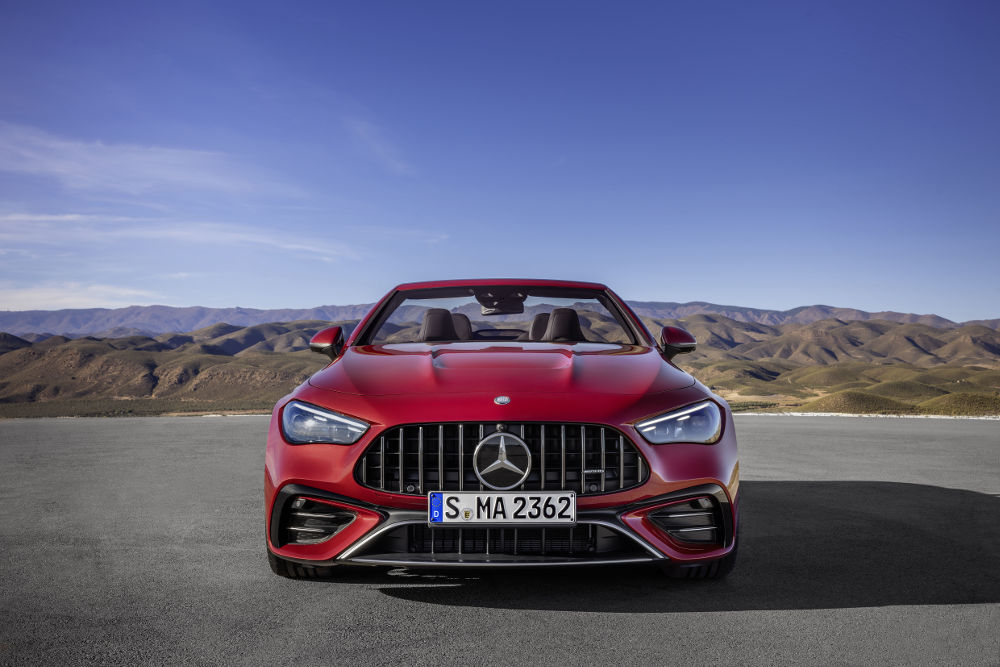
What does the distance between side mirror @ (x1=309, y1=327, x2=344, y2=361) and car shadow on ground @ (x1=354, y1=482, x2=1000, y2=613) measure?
1.47 meters

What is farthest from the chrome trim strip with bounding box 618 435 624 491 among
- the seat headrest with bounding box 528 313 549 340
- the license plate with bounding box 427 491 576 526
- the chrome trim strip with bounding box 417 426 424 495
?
the seat headrest with bounding box 528 313 549 340

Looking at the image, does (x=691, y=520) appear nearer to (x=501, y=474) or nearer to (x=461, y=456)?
(x=501, y=474)

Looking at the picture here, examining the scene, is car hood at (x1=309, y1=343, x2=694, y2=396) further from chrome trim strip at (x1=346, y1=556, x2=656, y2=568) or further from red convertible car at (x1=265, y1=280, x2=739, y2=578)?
chrome trim strip at (x1=346, y1=556, x2=656, y2=568)

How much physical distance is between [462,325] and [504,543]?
7.24ft

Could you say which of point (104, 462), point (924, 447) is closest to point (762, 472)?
point (924, 447)

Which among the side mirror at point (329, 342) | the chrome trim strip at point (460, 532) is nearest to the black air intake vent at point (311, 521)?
the chrome trim strip at point (460, 532)

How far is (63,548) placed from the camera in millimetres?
4309

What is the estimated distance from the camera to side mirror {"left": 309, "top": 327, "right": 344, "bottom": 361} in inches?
178

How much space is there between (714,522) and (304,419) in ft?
6.12

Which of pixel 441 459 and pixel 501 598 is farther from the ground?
pixel 441 459

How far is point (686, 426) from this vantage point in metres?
3.25

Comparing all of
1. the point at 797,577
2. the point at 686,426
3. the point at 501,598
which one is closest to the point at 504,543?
the point at 501,598

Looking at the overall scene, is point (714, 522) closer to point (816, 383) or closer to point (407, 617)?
point (407, 617)

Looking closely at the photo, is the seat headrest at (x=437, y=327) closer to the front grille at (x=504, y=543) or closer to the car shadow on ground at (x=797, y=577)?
the car shadow on ground at (x=797, y=577)
